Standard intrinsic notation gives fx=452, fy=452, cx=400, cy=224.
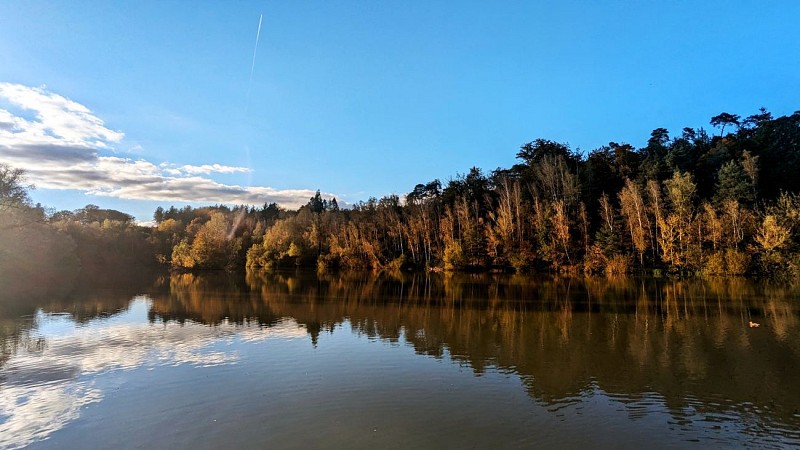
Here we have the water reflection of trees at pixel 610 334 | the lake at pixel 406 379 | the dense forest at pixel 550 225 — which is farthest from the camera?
the dense forest at pixel 550 225

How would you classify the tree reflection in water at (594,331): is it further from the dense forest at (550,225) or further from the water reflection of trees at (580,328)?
the dense forest at (550,225)

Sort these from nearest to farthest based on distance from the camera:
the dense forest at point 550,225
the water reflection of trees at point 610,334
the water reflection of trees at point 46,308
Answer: the water reflection of trees at point 610,334
the water reflection of trees at point 46,308
the dense forest at point 550,225

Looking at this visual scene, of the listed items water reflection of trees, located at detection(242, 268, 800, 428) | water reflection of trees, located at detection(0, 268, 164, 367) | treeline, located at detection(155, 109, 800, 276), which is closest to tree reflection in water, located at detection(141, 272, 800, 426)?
water reflection of trees, located at detection(242, 268, 800, 428)

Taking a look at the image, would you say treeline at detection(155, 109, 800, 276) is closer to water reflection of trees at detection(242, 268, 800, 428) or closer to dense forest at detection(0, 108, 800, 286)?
dense forest at detection(0, 108, 800, 286)

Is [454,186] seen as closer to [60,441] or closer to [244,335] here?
[244,335]

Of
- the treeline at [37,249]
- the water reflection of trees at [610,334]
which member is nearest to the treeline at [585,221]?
the treeline at [37,249]

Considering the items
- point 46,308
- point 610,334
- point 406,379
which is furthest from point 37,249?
point 610,334

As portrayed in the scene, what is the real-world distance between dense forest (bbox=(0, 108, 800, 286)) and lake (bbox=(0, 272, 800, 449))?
2811 centimetres

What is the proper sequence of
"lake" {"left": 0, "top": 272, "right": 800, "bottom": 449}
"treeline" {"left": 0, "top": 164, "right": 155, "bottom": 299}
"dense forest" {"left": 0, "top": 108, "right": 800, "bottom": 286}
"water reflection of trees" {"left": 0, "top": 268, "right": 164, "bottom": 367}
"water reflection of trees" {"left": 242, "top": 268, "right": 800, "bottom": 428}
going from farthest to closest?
"dense forest" {"left": 0, "top": 108, "right": 800, "bottom": 286}
"treeline" {"left": 0, "top": 164, "right": 155, "bottom": 299}
"water reflection of trees" {"left": 0, "top": 268, "right": 164, "bottom": 367}
"water reflection of trees" {"left": 242, "top": 268, "right": 800, "bottom": 428}
"lake" {"left": 0, "top": 272, "right": 800, "bottom": 449}

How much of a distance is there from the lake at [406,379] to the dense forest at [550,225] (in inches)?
1107

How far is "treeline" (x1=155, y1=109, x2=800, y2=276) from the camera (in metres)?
51.0

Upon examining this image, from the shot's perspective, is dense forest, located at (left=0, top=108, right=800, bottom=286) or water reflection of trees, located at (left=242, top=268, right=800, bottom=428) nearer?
water reflection of trees, located at (left=242, top=268, right=800, bottom=428)

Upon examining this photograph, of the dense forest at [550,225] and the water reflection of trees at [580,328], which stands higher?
the dense forest at [550,225]

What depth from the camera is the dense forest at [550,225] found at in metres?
49.4
